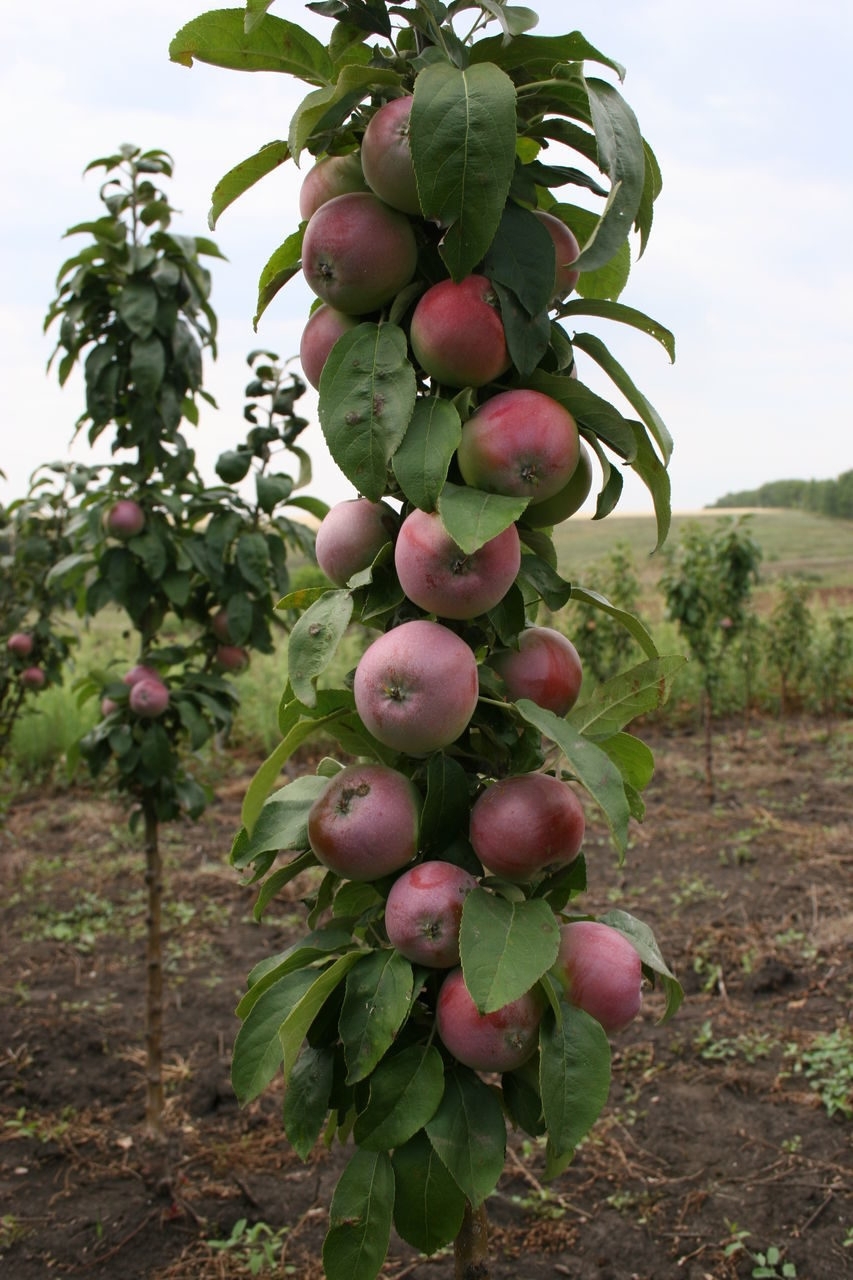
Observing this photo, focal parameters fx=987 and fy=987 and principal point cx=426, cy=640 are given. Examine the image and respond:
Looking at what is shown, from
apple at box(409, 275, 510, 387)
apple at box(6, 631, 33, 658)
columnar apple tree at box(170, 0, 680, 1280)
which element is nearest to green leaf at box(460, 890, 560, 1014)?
columnar apple tree at box(170, 0, 680, 1280)

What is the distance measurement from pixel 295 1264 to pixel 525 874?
1.92 meters

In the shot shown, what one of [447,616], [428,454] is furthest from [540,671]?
[428,454]

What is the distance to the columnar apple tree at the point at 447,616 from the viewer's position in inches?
37.7

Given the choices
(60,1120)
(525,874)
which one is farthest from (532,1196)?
(525,874)

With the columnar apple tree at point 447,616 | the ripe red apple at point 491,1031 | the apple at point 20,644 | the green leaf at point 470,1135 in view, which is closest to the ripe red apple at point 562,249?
the columnar apple tree at point 447,616

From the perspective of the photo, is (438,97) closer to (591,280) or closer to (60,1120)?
(591,280)

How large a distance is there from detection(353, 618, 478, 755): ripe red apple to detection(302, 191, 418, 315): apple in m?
0.36

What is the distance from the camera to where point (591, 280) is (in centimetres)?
125

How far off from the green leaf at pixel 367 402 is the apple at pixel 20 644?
4.25m

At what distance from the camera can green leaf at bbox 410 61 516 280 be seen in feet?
2.95

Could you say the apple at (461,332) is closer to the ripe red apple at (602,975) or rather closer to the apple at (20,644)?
the ripe red apple at (602,975)

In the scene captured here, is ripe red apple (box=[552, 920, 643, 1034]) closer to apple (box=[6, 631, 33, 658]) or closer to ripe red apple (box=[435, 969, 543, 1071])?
ripe red apple (box=[435, 969, 543, 1071])

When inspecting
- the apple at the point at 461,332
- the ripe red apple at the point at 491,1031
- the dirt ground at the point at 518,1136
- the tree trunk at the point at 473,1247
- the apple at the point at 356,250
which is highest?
the apple at the point at 356,250

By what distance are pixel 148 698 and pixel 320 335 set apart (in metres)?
1.87
